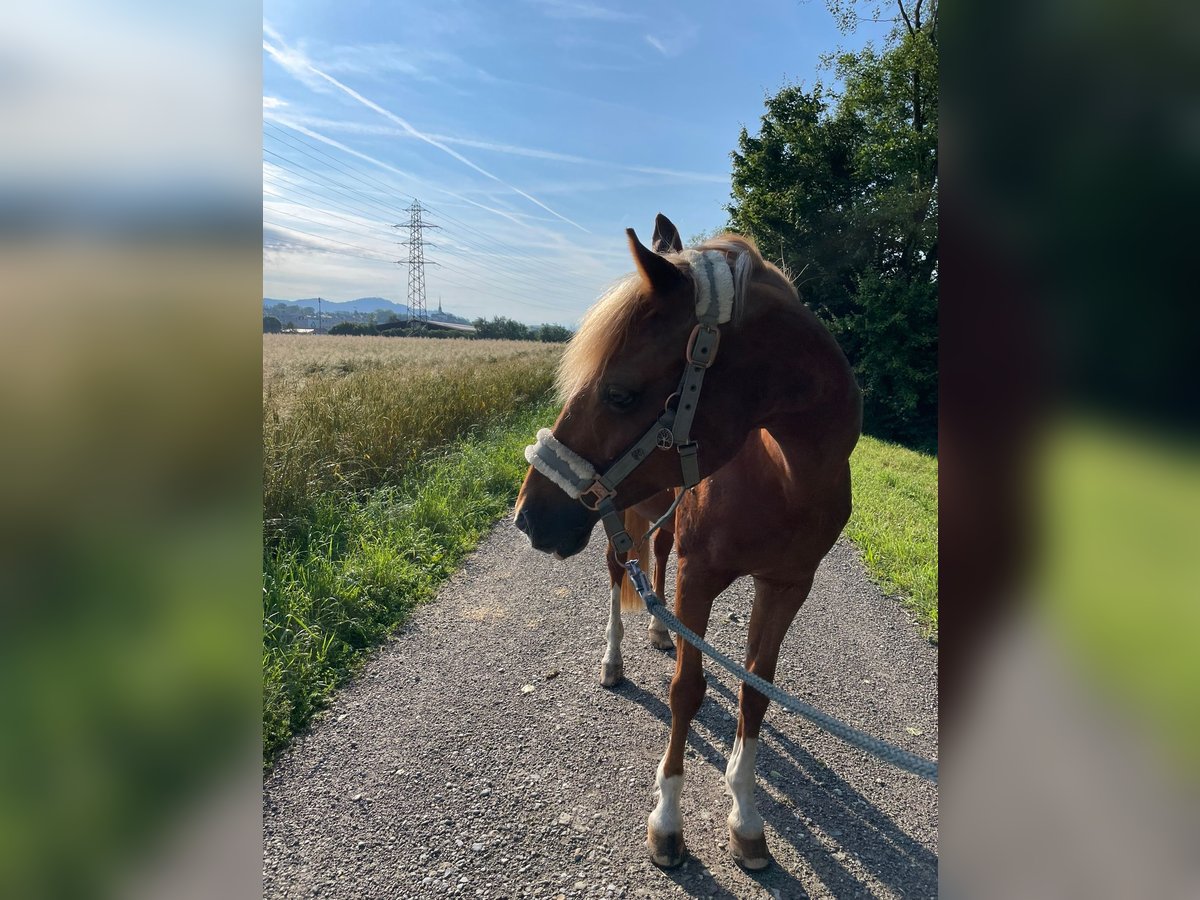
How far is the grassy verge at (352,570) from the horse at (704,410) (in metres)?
2.37

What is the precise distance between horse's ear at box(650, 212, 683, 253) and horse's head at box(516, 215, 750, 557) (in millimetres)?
526

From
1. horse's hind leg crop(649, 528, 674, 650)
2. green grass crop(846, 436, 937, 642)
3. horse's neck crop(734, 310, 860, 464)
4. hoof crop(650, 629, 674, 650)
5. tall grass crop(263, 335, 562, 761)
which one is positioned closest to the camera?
horse's neck crop(734, 310, 860, 464)

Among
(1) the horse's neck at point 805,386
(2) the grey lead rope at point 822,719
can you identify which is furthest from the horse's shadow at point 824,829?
(1) the horse's neck at point 805,386

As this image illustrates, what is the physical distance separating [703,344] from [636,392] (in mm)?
275

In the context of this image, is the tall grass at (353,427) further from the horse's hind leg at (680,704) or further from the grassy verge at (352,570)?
the horse's hind leg at (680,704)

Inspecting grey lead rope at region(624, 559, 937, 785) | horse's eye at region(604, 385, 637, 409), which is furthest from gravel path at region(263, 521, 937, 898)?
horse's eye at region(604, 385, 637, 409)

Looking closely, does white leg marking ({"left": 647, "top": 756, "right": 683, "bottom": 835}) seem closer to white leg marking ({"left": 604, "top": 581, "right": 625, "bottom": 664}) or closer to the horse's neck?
white leg marking ({"left": 604, "top": 581, "right": 625, "bottom": 664})

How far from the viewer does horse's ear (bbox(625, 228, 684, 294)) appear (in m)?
1.73

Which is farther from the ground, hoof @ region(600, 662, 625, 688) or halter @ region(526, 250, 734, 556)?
halter @ region(526, 250, 734, 556)
